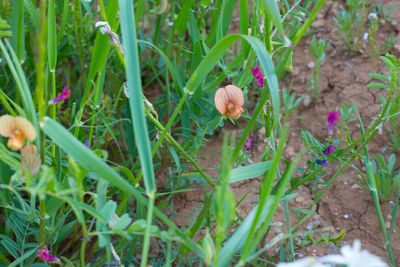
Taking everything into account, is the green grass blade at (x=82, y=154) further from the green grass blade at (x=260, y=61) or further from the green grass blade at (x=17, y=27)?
the green grass blade at (x=17, y=27)

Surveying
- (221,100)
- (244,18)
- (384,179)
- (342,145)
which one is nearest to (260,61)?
(221,100)

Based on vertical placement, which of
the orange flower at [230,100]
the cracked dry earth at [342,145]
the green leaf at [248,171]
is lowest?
the cracked dry earth at [342,145]

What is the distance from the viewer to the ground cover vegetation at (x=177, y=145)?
79cm

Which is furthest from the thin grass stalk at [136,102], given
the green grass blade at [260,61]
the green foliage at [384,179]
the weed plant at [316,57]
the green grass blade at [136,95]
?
the weed plant at [316,57]

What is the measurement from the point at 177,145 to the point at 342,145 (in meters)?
0.83

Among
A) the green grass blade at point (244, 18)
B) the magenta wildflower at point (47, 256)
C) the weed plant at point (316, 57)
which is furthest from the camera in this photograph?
the weed plant at point (316, 57)

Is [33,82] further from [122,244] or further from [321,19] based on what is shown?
[321,19]

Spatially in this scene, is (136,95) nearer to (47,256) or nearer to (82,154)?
(82,154)

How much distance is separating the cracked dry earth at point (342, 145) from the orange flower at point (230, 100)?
383 mm

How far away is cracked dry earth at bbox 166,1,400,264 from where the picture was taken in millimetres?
1446

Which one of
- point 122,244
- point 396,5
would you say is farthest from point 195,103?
point 396,5

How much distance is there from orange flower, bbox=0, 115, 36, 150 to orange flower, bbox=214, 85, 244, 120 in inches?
16.1

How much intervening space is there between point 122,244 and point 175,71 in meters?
0.45

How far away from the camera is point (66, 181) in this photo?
3.50 feet
